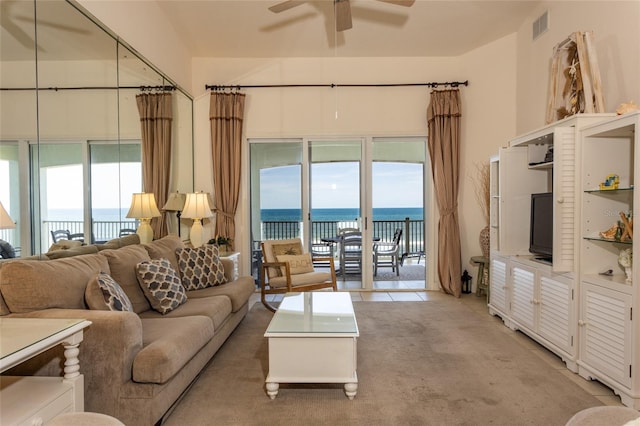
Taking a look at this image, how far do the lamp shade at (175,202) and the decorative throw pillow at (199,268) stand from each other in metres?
0.91

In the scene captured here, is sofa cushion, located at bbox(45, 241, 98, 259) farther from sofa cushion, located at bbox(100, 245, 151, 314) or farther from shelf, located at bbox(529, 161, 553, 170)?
shelf, located at bbox(529, 161, 553, 170)

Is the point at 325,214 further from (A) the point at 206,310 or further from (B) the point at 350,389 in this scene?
(B) the point at 350,389

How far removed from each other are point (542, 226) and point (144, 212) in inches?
148

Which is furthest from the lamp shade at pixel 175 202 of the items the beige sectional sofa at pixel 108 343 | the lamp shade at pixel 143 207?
the beige sectional sofa at pixel 108 343

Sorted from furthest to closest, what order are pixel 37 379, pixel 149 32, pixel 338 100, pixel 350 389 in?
pixel 338 100 → pixel 149 32 → pixel 350 389 → pixel 37 379

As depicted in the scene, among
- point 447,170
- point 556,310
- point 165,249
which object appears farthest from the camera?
point 447,170

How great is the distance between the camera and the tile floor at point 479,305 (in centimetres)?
235

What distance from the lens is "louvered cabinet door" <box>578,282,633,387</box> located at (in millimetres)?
2182

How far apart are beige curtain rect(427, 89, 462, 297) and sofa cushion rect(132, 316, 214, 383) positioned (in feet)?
11.3

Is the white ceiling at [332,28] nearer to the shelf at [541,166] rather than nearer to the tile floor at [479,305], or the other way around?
the shelf at [541,166]

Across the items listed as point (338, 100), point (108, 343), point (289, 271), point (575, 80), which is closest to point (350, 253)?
point (289, 271)

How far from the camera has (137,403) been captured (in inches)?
72.0

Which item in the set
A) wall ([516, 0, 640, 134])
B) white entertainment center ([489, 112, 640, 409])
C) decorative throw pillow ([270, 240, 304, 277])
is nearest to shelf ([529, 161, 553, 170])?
white entertainment center ([489, 112, 640, 409])

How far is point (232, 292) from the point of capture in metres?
3.23
